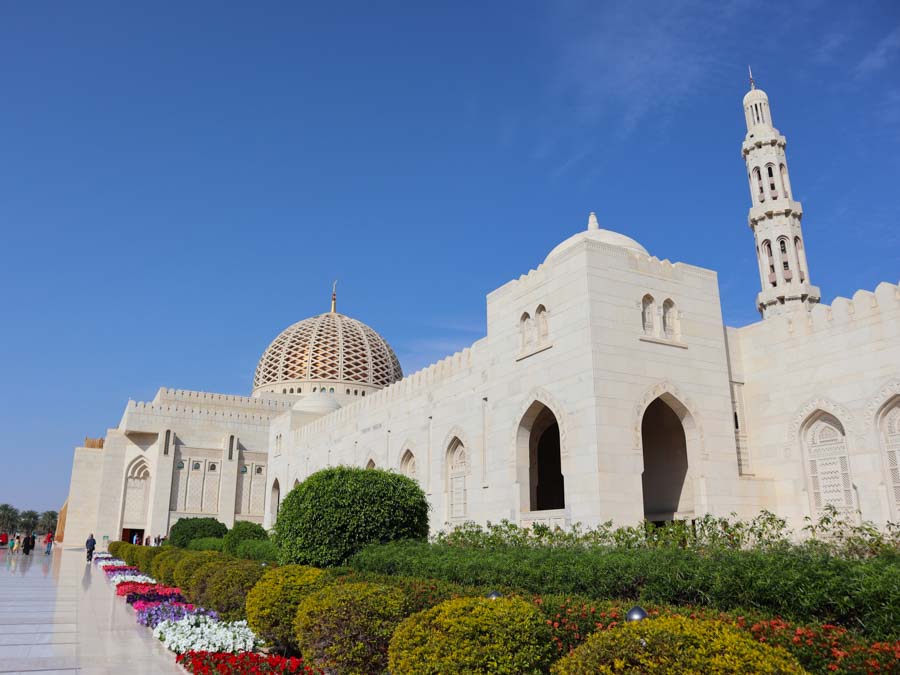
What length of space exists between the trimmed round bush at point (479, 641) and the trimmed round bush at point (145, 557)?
488 inches

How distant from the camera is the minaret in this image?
Answer: 17.2 metres

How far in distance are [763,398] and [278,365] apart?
3002 centimetres

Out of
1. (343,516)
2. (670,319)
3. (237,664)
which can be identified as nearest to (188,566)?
(343,516)

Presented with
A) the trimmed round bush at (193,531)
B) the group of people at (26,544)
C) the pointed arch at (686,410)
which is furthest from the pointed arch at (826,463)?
the group of people at (26,544)

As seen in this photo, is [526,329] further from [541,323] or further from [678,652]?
[678,652]

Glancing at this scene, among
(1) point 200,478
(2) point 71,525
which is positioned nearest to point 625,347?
(1) point 200,478

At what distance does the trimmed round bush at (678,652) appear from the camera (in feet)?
10.5

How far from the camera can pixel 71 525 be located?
3303 centimetres

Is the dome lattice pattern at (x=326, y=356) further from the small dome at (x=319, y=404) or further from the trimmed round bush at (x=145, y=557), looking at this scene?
the trimmed round bush at (x=145, y=557)

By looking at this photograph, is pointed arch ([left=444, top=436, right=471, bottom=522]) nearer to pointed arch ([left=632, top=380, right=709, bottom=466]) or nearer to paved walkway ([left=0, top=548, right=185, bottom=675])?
pointed arch ([left=632, top=380, right=709, bottom=466])

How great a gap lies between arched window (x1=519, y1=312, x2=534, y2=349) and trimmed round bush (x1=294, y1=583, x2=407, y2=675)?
8499 millimetres

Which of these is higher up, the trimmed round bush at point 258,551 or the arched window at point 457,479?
the arched window at point 457,479

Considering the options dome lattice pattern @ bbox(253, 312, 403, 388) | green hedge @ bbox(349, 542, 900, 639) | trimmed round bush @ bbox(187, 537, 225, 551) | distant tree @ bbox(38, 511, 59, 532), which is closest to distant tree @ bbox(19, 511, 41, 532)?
distant tree @ bbox(38, 511, 59, 532)

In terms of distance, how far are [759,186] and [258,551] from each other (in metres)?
15.5
